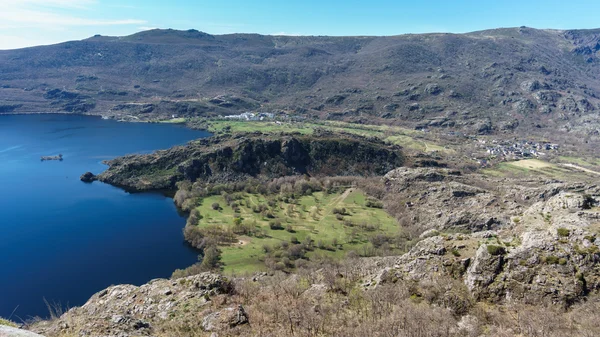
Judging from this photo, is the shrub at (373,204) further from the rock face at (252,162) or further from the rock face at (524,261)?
the rock face at (524,261)

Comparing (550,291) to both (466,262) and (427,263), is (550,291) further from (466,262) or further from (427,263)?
(427,263)

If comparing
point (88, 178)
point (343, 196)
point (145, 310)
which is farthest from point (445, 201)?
point (88, 178)

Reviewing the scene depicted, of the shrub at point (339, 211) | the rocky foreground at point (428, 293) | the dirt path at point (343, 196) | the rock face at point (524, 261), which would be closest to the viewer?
the rocky foreground at point (428, 293)

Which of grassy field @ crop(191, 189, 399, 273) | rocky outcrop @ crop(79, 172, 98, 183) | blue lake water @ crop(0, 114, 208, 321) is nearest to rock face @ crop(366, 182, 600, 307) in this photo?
grassy field @ crop(191, 189, 399, 273)

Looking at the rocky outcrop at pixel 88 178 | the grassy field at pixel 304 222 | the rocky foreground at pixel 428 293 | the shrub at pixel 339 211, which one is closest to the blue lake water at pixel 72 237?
the rocky outcrop at pixel 88 178

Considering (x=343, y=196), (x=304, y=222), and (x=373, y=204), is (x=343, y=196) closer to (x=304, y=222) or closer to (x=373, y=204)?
(x=373, y=204)

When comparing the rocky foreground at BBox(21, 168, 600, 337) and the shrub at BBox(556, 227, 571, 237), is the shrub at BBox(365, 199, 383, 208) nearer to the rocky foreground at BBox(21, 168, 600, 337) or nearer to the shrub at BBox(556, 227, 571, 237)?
the rocky foreground at BBox(21, 168, 600, 337)
